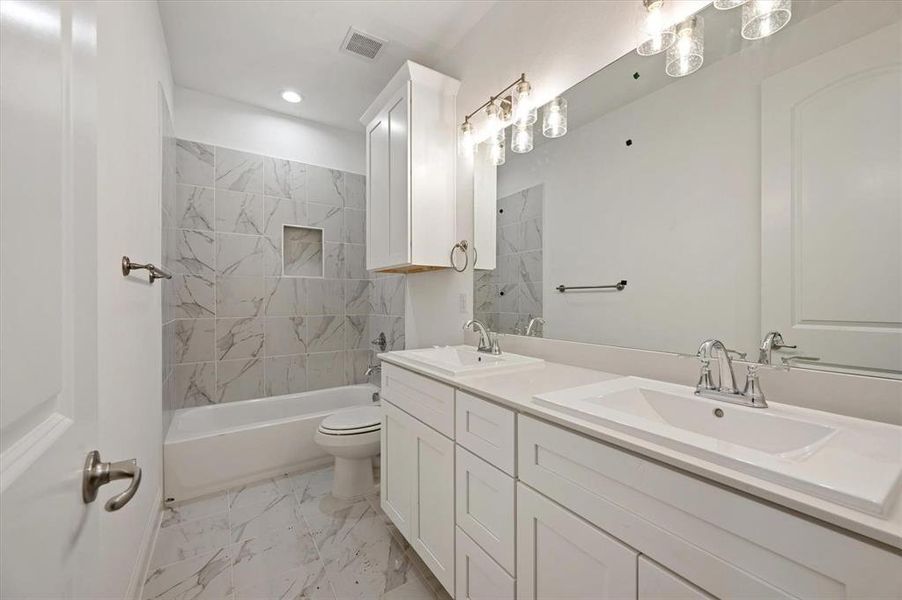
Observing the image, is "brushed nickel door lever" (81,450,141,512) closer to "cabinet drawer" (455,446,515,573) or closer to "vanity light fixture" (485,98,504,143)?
"cabinet drawer" (455,446,515,573)

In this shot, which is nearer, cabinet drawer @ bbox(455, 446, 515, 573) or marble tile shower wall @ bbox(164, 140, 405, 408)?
cabinet drawer @ bbox(455, 446, 515, 573)

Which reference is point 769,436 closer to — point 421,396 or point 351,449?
point 421,396

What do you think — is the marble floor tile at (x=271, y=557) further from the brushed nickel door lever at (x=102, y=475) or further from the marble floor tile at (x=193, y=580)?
the brushed nickel door lever at (x=102, y=475)

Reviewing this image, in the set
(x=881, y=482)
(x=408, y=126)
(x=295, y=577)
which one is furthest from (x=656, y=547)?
(x=408, y=126)

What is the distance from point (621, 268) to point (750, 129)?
54cm

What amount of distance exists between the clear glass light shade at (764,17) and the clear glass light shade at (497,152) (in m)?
1.00

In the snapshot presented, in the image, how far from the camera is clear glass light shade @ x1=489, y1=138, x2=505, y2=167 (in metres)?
1.87

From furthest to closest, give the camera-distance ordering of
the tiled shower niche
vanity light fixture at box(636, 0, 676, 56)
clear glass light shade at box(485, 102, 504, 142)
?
the tiled shower niche → clear glass light shade at box(485, 102, 504, 142) → vanity light fixture at box(636, 0, 676, 56)

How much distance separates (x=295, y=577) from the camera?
158cm

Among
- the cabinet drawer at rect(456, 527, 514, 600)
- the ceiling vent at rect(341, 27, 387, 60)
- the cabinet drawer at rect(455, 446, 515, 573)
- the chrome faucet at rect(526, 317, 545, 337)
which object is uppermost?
the ceiling vent at rect(341, 27, 387, 60)

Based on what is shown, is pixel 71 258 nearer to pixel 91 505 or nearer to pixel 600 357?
pixel 91 505


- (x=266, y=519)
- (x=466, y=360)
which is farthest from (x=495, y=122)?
(x=266, y=519)

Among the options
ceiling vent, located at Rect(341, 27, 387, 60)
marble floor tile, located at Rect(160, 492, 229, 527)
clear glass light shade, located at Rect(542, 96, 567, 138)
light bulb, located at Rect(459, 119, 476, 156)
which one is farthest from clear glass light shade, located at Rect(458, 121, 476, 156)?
marble floor tile, located at Rect(160, 492, 229, 527)

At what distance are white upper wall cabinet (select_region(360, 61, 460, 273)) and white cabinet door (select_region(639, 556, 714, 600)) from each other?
159 cm
